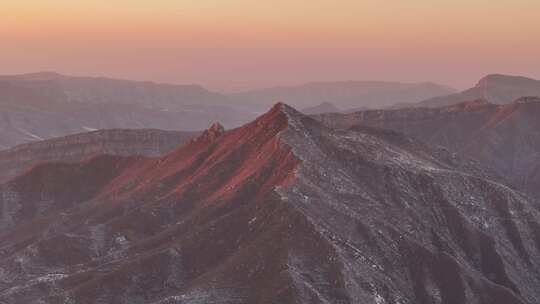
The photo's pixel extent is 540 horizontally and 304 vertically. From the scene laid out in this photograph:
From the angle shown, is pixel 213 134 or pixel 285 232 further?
pixel 213 134

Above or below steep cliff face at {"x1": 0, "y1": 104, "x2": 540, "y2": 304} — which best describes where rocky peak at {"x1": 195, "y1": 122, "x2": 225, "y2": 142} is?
above

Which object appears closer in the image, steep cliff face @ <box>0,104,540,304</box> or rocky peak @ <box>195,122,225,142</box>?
steep cliff face @ <box>0,104,540,304</box>

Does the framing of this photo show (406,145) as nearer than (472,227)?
No

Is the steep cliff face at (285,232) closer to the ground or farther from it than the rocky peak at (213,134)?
closer to the ground

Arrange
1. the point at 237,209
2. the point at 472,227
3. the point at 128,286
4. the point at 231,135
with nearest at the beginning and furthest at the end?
the point at 128,286 → the point at 237,209 → the point at 472,227 → the point at 231,135

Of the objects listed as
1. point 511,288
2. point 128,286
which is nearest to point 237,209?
point 128,286

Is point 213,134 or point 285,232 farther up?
point 213,134

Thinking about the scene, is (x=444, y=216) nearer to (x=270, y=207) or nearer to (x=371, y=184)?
(x=371, y=184)

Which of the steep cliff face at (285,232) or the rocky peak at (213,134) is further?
the rocky peak at (213,134)
